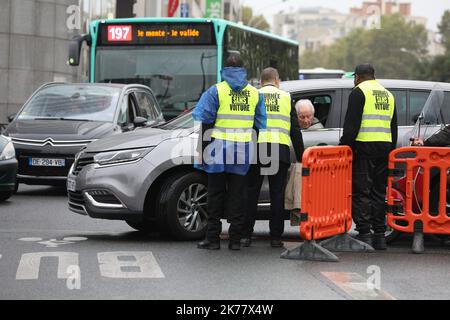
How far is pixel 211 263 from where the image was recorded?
9945 millimetres

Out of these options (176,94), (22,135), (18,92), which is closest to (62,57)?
(18,92)

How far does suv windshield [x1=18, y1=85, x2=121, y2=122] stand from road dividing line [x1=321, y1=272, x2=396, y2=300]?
8577 mm

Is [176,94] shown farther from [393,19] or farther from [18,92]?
[393,19]

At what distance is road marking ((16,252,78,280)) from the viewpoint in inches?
356

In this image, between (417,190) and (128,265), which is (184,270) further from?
(417,190)

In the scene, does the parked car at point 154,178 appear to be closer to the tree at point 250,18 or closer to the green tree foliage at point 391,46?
the tree at point 250,18

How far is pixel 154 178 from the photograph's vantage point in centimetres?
1140

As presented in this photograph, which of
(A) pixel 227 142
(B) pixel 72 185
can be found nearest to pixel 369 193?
(A) pixel 227 142

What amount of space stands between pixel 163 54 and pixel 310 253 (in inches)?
468

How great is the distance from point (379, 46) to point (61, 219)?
162 metres

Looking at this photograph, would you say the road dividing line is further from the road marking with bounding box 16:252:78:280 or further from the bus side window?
the bus side window

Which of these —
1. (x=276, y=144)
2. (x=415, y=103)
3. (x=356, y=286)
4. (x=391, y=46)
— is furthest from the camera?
(x=391, y=46)

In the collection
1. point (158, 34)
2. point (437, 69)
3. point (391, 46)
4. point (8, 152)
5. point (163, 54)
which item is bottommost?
point (8, 152)

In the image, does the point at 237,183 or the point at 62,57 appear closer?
the point at 237,183
